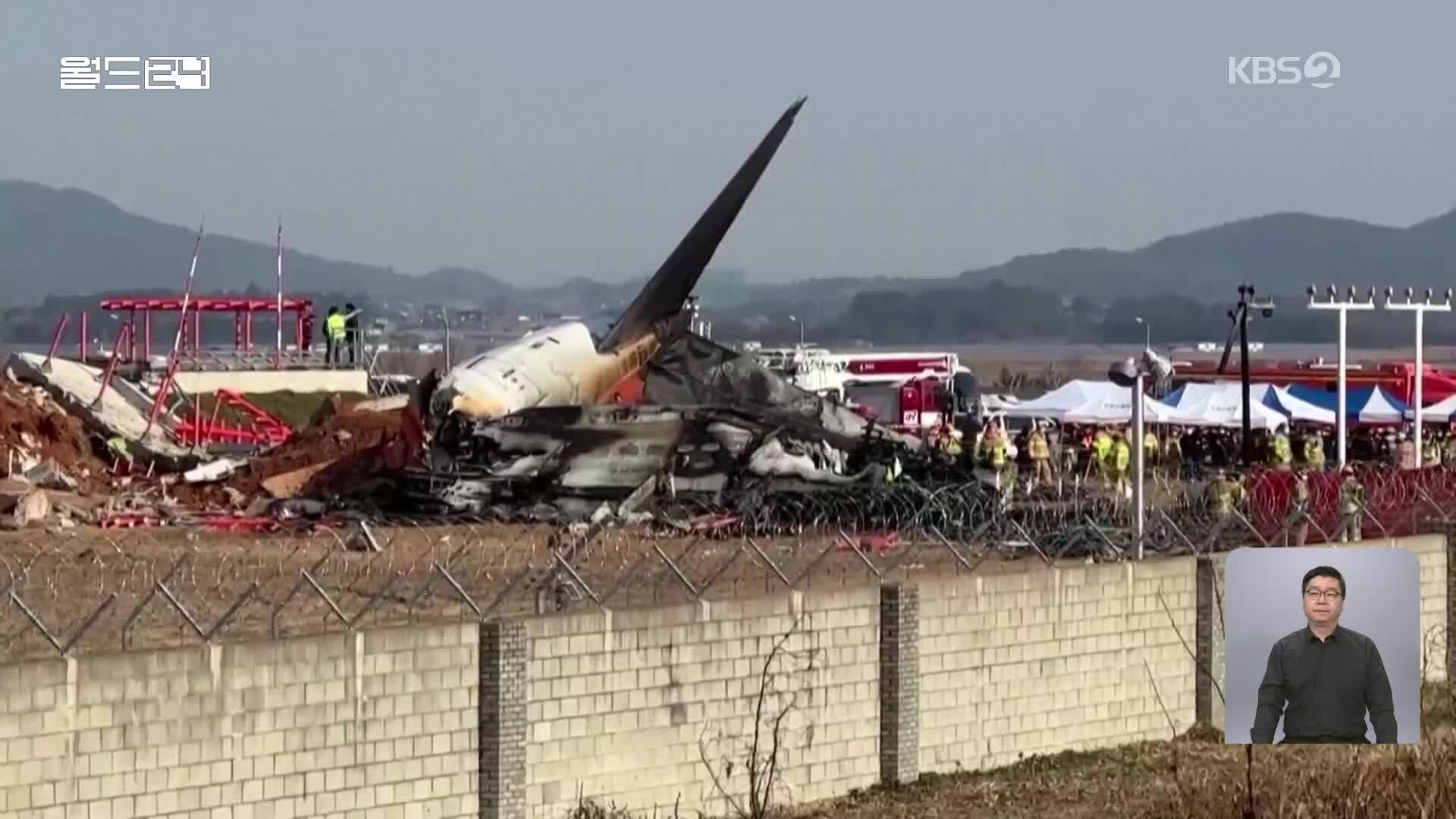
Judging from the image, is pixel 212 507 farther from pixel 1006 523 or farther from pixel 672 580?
pixel 672 580

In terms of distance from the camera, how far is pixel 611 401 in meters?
48.9

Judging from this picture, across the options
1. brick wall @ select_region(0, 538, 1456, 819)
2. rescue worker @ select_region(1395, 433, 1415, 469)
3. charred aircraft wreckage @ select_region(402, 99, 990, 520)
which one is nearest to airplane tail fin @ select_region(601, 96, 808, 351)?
charred aircraft wreckage @ select_region(402, 99, 990, 520)

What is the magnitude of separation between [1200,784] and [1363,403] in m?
60.2

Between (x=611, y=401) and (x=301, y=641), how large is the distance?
33.2 meters

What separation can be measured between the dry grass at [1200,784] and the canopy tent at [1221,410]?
4093cm

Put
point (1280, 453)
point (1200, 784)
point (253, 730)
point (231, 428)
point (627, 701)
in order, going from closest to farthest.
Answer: point (253, 730)
point (1200, 784)
point (627, 701)
point (1280, 453)
point (231, 428)

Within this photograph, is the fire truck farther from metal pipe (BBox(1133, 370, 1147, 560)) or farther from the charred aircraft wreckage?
metal pipe (BBox(1133, 370, 1147, 560))

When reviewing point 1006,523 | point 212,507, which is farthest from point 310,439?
point 1006,523

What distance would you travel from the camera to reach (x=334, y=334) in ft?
226

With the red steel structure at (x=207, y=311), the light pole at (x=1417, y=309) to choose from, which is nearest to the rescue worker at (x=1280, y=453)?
the light pole at (x=1417, y=309)

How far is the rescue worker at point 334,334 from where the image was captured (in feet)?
224

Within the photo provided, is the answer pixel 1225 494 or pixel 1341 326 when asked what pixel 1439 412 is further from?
pixel 1225 494

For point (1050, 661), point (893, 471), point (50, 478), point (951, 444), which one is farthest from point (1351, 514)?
point (50, 478)

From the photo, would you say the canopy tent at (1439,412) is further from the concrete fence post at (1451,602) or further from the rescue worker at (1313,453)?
the concrete fence post at (1451,602)
